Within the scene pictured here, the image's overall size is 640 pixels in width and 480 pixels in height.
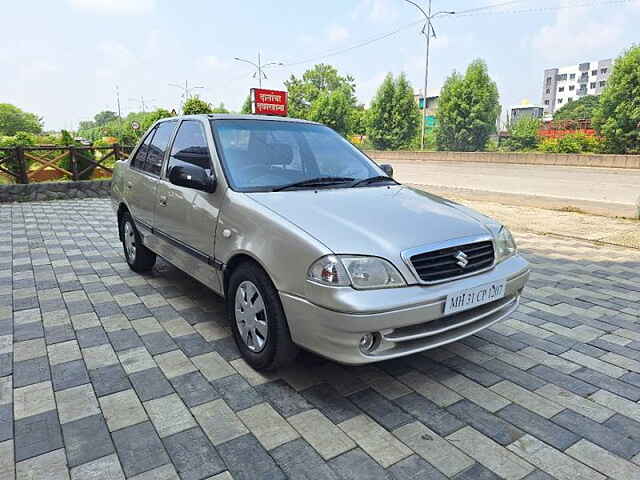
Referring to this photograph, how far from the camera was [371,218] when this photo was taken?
2.58 m

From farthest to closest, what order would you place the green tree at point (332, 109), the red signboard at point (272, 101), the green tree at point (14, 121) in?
1. the green tree at point (14, 121)
2. the green tree at point (332, 109)
3. the red signboard at point (272, 101)

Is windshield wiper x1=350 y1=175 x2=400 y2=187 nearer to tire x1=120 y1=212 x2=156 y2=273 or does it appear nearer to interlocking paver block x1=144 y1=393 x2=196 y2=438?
interlocking paver block x1=144 y1=393 x2=196 y2=438

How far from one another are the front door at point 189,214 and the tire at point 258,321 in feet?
1.22

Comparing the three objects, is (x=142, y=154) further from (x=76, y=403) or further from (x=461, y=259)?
(x=461, y=259)

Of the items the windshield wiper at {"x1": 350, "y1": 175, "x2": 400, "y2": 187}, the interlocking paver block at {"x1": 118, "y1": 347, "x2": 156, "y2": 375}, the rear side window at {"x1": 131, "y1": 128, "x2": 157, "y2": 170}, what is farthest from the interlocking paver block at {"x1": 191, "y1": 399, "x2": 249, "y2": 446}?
the rear side window at {"x1": 131, "y1": 128, "x2": 157, "y2": 170}

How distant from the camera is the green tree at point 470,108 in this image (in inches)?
1533

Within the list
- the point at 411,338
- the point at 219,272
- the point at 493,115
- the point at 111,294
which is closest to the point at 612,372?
the point at 411,338

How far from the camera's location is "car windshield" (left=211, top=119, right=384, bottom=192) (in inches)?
121

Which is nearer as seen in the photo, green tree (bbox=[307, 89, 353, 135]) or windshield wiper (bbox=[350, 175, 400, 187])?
windshield wiper (bbox=[350, 175, 400, 187])

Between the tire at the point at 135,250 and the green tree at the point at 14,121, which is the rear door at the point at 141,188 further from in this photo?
the green tree at the point at 14,121

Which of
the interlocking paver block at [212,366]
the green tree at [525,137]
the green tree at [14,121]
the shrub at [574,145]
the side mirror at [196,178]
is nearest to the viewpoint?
the interlocking paver block at [212,366]

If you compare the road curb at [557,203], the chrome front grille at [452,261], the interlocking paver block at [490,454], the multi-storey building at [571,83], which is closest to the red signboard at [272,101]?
the road curb at [557,203]

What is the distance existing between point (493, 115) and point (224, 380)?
137 ft

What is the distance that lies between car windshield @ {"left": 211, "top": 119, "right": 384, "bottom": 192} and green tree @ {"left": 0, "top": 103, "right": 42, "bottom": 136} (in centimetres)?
10895
